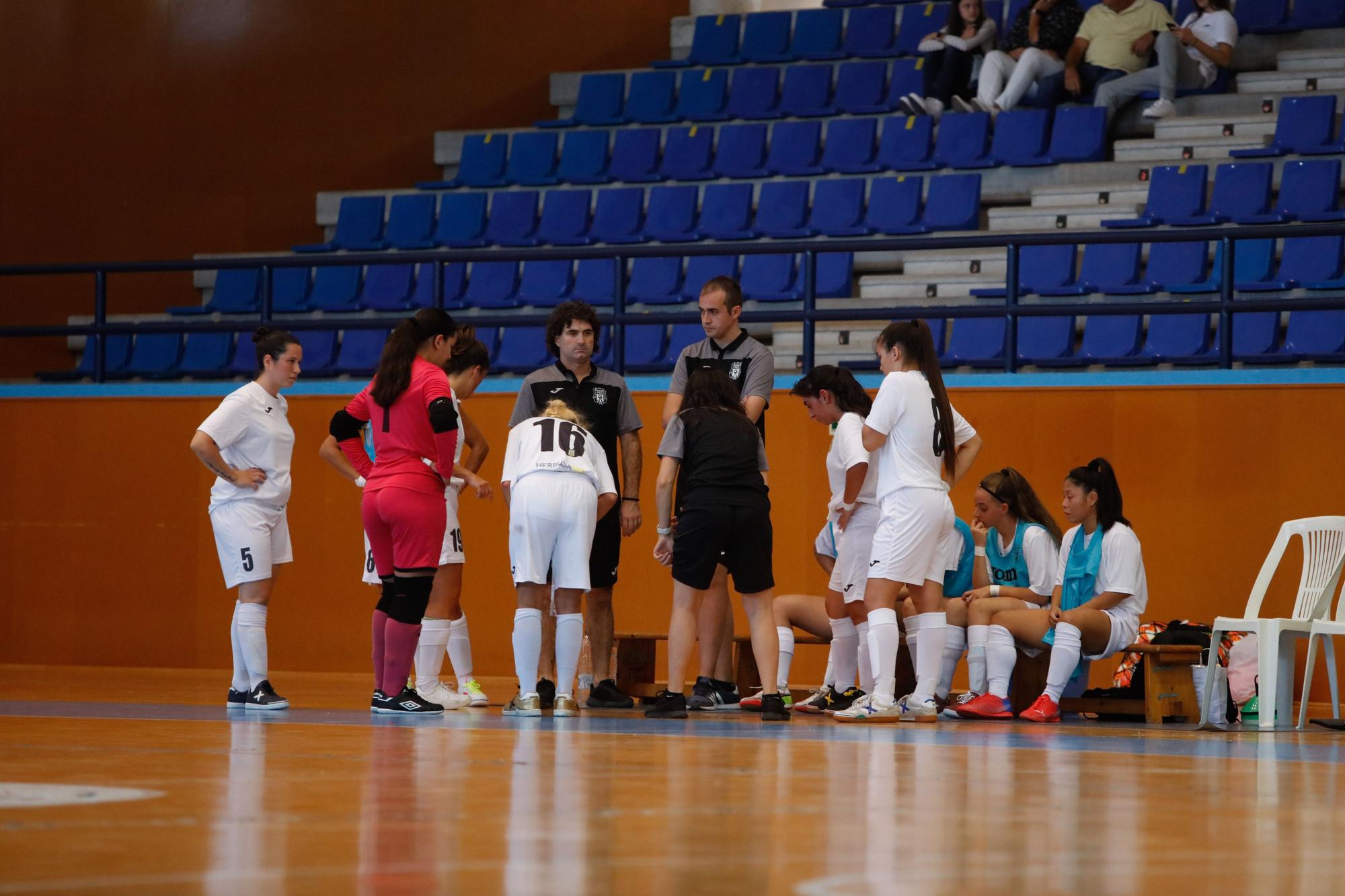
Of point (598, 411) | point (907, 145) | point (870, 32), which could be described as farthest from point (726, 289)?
point (870, 32)

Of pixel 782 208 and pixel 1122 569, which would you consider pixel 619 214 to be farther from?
pixel 1122 569

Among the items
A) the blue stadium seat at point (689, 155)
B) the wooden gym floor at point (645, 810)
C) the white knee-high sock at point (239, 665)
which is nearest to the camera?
the wooden gym floor at point (645, 810)

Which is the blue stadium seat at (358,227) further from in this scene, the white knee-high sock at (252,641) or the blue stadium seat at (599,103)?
the white knee-high sock at (252,641)

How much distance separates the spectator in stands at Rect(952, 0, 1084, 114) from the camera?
1416 centimetres

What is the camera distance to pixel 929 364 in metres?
7.71

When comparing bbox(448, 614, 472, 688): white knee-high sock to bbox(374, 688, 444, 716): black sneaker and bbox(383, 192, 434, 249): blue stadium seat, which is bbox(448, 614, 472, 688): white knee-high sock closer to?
bbox(374, 688, 444, 716): black sneaker

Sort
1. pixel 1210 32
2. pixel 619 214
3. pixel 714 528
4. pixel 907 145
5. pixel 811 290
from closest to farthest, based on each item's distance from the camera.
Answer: pixel 714 528
pixel 811 290
pixel 1210 32
pixel 907 145
pixel 619 214

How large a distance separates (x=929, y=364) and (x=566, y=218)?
7408 mm

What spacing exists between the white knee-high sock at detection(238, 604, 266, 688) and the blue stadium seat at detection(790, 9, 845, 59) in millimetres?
10172

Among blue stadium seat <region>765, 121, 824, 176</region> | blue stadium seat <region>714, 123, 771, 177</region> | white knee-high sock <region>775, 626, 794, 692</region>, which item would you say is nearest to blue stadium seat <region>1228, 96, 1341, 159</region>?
blue stadium seat <region>765, 121, 824, 176</region>

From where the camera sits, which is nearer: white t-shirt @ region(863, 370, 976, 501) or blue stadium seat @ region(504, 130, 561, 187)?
white t-shirt @ region(863, 370, 976, 501)

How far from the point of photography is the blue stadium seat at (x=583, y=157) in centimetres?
1552

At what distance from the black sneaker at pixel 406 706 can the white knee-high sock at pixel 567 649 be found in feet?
1.81

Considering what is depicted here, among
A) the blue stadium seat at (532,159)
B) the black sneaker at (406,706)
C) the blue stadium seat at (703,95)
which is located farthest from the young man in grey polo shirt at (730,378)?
the blue stadium seat at (703,95)
